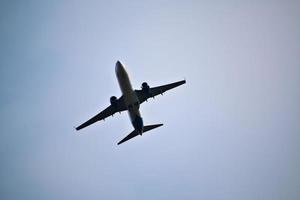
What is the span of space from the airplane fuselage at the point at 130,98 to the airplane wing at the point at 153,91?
1990 mm

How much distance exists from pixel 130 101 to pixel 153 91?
16.9ft

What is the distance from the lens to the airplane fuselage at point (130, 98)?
68688 millimetres

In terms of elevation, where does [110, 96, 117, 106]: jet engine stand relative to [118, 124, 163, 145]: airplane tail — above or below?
above

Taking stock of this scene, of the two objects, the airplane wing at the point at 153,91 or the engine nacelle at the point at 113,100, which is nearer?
the engine nacelle at the point at 113,100

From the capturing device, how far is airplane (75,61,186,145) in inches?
2719

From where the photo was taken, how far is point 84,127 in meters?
75.2

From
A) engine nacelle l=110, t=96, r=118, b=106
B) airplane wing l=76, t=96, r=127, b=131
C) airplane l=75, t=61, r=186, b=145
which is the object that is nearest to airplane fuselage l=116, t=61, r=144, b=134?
airplane l=75, t=61, r=186, b=145

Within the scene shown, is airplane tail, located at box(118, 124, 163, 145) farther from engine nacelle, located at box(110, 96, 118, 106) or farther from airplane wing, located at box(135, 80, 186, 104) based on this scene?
engine nacelle, located at box(110, 96, 118, 106)

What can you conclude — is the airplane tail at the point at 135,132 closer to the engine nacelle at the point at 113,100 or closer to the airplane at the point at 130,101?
the airplane at the point at 130,101

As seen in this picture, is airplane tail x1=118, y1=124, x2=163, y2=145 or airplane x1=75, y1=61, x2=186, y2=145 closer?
airplane x1=75, y1=61, x2=186, y2=145

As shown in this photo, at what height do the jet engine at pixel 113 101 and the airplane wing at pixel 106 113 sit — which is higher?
the jet engine at pixel 113 101

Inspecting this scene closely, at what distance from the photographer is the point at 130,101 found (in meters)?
70.9

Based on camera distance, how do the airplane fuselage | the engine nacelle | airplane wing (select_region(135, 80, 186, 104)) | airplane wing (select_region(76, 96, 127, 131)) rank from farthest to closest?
airplane wing (select_region(76, 96, 127, 131))
airplane wing (select_region(135, 80, 186, 104))
the engine nacelle
the airplane fuselage

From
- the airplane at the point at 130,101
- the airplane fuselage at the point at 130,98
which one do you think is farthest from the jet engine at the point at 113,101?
the airplane fuselage at the point at 130,98
